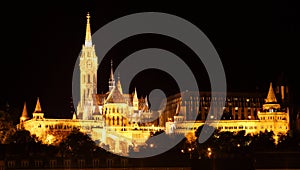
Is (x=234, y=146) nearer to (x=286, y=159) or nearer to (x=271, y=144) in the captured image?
(x=271, y=144)

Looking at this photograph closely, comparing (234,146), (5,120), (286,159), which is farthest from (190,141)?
(286,159)

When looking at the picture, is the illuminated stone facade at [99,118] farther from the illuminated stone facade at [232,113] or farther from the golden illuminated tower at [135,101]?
the illuminated stone facade at [232,113]

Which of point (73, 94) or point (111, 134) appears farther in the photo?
point (73, 94)

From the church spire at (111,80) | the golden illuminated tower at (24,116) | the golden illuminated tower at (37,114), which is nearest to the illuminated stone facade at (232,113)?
the church spire at (111,80)

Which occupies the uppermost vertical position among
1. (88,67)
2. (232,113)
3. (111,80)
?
(88,67)

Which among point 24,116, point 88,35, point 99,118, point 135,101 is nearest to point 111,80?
point 135,101

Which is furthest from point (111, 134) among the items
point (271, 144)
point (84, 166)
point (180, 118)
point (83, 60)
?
point (84, 166)

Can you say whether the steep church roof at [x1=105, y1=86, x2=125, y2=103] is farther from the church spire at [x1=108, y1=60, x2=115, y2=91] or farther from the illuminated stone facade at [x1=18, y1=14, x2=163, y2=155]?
the church spire at [x1=108, y1=60, x2=115, y2=91]

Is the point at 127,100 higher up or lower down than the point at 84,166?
higher up

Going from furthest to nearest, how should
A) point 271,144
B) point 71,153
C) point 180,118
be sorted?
point 180,118
point 271,144
point 71,153

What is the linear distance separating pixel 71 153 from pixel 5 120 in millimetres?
26632

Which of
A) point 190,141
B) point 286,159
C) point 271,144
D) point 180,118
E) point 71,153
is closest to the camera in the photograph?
point 286,159

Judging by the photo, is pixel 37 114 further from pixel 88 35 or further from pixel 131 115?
pixel 88 35

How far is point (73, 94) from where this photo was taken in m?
161
